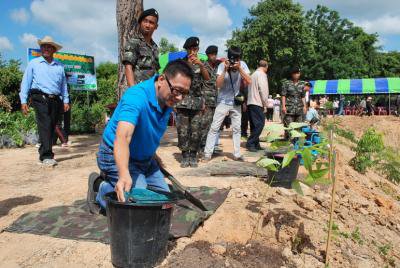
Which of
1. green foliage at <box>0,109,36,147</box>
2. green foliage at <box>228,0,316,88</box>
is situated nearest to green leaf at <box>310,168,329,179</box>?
green foliage at <box>0,109,36,147</box>

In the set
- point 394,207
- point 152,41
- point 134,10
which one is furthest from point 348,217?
point 134,10

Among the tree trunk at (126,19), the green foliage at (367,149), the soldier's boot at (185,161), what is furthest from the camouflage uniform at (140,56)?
the green foliage at (367,149)

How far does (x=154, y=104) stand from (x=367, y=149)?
5773 millimetres

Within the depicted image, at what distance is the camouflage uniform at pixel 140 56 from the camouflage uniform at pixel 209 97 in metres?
1.53

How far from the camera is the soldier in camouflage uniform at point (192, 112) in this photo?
18.6 ft

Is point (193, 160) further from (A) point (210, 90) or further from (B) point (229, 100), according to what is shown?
(A) point (210, 90)

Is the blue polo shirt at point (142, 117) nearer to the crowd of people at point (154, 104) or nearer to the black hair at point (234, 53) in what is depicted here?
the crowd of people at point (154, 104)

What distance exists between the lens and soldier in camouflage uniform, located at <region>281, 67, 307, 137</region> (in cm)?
780

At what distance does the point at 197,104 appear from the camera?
5742 mm

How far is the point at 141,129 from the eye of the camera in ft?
9.84

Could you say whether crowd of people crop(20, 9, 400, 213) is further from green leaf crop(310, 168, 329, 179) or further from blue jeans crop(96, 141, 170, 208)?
green leaf crop(310, 168, 329, 179)

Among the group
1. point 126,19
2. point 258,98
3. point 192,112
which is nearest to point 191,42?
point 192,112

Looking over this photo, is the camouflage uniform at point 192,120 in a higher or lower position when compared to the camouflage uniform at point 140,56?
lower

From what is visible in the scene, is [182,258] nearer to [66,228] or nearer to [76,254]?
[76,254]
